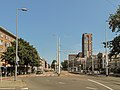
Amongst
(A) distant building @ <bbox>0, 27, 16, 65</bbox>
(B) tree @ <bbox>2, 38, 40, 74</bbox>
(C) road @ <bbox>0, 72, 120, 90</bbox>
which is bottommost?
(C) road @ <bbox>0, 72, 120, 90</bbox>

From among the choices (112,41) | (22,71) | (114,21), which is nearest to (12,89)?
(114,21)

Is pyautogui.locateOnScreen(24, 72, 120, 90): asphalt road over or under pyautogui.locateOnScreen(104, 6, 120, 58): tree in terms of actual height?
under

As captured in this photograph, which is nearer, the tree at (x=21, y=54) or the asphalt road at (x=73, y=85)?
the asphalt road at (x=73, y=85)

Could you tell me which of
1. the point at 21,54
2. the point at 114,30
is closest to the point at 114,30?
the point at 114,30

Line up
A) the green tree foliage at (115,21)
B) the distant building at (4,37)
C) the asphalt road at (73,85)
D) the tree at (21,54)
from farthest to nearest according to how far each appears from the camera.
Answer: the distant building at (4,37) < the tree at (21,54) < the green tree foliage at (115,21) < the asphalt road at (73,85)

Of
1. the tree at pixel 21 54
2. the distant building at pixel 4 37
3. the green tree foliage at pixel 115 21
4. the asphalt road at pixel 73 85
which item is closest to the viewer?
the asphalt road at pixel 73 85

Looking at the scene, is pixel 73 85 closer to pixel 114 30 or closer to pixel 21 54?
pixel 114 30

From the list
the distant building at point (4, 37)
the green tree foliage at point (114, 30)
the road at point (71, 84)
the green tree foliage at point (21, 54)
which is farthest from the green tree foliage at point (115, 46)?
the distant building at point (4, 37)

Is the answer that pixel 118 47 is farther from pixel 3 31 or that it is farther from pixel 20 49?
pixel 3 31

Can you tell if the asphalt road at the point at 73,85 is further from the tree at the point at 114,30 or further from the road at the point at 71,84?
the tree at the point at 114,30

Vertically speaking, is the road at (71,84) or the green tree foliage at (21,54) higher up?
the green tree foliage at (21,54)

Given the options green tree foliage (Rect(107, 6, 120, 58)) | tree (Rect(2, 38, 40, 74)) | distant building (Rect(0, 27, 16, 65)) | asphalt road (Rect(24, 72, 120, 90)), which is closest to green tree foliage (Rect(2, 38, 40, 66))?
tree (Rect(2, 38, 40, 74))

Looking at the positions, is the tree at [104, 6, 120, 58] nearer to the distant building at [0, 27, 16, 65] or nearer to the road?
the road

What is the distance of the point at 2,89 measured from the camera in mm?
26359
